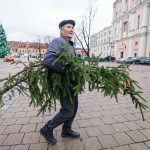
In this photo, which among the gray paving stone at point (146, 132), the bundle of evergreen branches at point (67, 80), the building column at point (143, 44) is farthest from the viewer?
the building column at point (143, 44)

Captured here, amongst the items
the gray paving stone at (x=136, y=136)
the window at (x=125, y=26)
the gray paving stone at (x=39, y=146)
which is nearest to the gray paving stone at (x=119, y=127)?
the gray paving stone at (x=136, y=136)

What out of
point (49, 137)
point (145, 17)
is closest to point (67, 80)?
point (49, 137)

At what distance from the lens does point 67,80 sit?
2.47 meters


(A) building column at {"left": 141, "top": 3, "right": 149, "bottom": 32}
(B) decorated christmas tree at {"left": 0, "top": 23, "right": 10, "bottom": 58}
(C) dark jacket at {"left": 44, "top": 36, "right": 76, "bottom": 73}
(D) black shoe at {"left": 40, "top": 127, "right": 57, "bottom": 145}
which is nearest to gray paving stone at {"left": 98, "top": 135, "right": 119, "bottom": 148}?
(D) black shoe at {"left": 40, "top": 127, "right": 57, "bottom": 145}

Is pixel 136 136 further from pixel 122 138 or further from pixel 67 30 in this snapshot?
pixel 67 30

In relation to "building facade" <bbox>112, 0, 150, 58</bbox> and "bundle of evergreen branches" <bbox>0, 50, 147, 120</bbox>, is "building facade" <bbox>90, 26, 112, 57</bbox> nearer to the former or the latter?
"building facade" <bbox>112, 0, 150, 58</bbox>

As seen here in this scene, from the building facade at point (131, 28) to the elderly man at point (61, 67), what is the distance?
121 feet

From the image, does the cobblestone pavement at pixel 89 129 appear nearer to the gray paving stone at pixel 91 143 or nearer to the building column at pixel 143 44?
the gray paving stone at pixel 91 143

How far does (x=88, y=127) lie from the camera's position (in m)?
3.71

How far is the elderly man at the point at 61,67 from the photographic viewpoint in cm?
241

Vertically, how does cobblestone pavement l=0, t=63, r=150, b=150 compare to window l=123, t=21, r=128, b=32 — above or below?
below

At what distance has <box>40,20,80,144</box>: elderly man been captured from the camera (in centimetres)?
241

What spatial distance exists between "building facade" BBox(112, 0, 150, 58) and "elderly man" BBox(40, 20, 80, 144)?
36.9 metres

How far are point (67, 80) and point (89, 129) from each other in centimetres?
154
